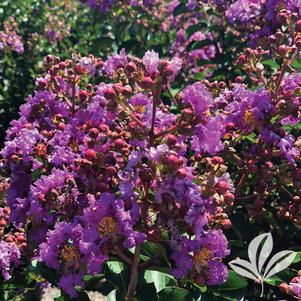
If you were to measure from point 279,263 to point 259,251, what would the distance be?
0.09 m

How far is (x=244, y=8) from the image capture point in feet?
8.35

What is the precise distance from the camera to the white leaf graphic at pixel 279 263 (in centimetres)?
169

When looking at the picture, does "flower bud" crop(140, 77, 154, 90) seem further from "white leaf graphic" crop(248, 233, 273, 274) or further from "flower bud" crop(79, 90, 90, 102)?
"white leaf graphic" crop(248, 233, 273, 274)

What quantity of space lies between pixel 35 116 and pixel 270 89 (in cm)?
78

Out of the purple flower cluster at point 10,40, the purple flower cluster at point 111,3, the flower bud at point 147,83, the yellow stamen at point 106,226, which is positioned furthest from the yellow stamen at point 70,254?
the purple flower cluster at point 10,40

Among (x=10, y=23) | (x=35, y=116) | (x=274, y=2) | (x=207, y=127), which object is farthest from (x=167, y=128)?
(x=10, y=23)

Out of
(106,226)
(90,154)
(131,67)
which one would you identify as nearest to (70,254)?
(106,226)

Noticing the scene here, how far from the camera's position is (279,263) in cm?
172

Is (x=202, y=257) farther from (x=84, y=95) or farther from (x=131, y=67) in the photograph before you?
(x=84, y=95)

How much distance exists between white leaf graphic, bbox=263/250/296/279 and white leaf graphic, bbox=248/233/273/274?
3cm

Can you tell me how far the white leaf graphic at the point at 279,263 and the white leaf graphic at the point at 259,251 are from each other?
3 cm

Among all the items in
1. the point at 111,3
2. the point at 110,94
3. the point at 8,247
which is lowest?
the point at 8,247

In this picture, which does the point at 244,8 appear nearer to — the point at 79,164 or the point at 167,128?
the point at 167,128

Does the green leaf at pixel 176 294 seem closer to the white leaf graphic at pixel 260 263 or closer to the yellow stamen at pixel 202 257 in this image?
the yellow stamen at pixel 202 257
